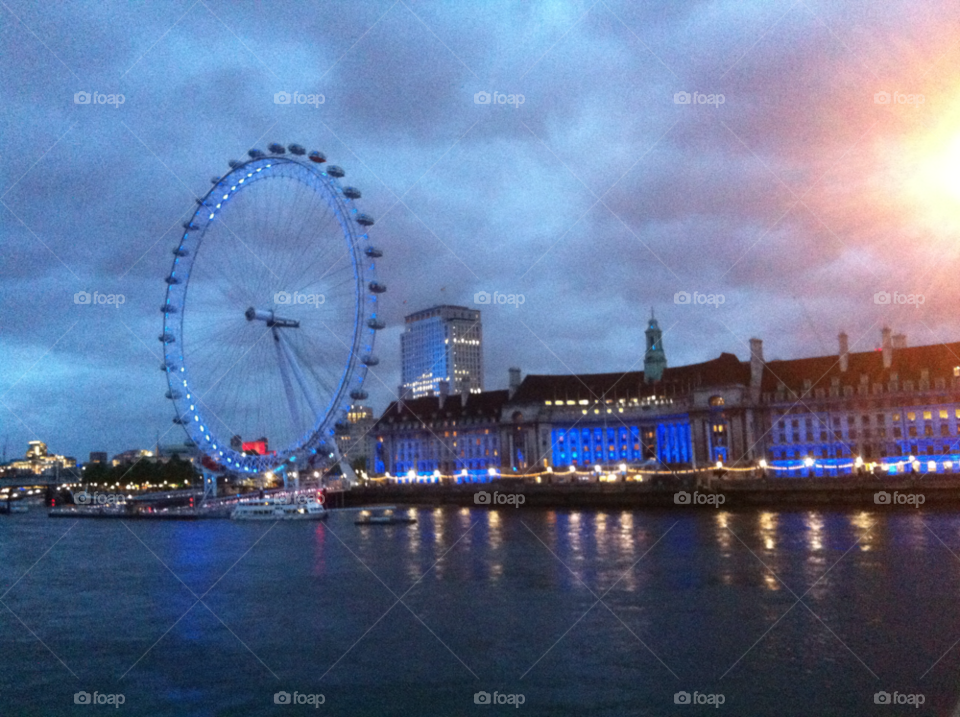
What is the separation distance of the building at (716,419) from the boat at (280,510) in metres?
30.8

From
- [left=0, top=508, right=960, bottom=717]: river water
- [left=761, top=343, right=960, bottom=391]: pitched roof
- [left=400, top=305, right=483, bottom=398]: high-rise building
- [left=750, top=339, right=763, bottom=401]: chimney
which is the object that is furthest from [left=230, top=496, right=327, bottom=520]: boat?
[left=400, top=305, right=483, bottom=398]: high-rise building

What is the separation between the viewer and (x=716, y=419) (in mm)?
80812

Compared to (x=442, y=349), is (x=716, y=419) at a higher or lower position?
lower

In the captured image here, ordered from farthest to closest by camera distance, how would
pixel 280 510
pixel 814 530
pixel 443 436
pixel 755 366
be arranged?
pixel 443 436
pixel 755 366
pixel 280 510
pixel 814 530

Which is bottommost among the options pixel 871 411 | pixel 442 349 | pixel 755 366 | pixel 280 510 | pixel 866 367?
pixel 280 510

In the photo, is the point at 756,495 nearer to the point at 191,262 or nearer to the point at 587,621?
the point at 191,262

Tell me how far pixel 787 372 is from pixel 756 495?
23.0 metres

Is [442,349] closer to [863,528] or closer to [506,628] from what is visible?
[863,528]

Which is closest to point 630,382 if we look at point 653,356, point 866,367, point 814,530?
point 653,356

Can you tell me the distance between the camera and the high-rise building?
165000 mm

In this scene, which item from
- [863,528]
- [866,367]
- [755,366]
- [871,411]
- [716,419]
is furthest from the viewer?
[716,419]

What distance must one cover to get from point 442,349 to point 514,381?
69.1 m

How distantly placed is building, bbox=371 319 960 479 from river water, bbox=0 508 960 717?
34.0 metres

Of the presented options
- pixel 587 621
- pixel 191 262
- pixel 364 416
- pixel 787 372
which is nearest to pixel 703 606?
pixel 587 621
